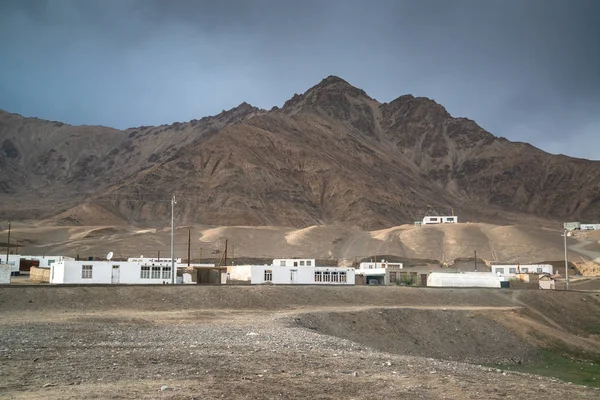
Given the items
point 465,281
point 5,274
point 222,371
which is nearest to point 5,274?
point 5,274

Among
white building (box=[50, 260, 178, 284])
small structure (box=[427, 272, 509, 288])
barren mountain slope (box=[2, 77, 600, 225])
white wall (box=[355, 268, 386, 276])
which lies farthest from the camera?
barren mountain slope (box=[2, 77, 600, 225])

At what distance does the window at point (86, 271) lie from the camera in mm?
52906

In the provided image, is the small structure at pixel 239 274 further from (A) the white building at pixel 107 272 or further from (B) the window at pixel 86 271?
(B) the window at pixel 86 271

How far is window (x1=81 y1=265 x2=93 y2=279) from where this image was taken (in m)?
52.9

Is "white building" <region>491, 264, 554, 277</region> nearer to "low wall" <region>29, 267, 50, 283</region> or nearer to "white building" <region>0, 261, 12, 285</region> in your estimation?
"low wall" <region>29, 267, 50, 283</region>

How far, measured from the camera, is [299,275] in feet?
207

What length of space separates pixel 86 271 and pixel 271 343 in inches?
1475

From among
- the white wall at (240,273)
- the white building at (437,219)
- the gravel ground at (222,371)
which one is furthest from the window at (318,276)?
the white building at (437,219)

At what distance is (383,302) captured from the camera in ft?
152

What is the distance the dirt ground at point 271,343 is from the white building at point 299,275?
13.2m

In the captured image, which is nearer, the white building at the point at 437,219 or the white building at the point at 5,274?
the white building at the point at 5,274

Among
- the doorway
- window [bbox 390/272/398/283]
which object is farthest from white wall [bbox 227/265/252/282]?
window [bbox 390/272/398/283]

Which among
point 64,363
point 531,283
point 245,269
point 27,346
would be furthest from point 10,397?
point 531,283

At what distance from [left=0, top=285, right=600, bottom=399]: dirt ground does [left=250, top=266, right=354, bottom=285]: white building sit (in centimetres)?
1317
